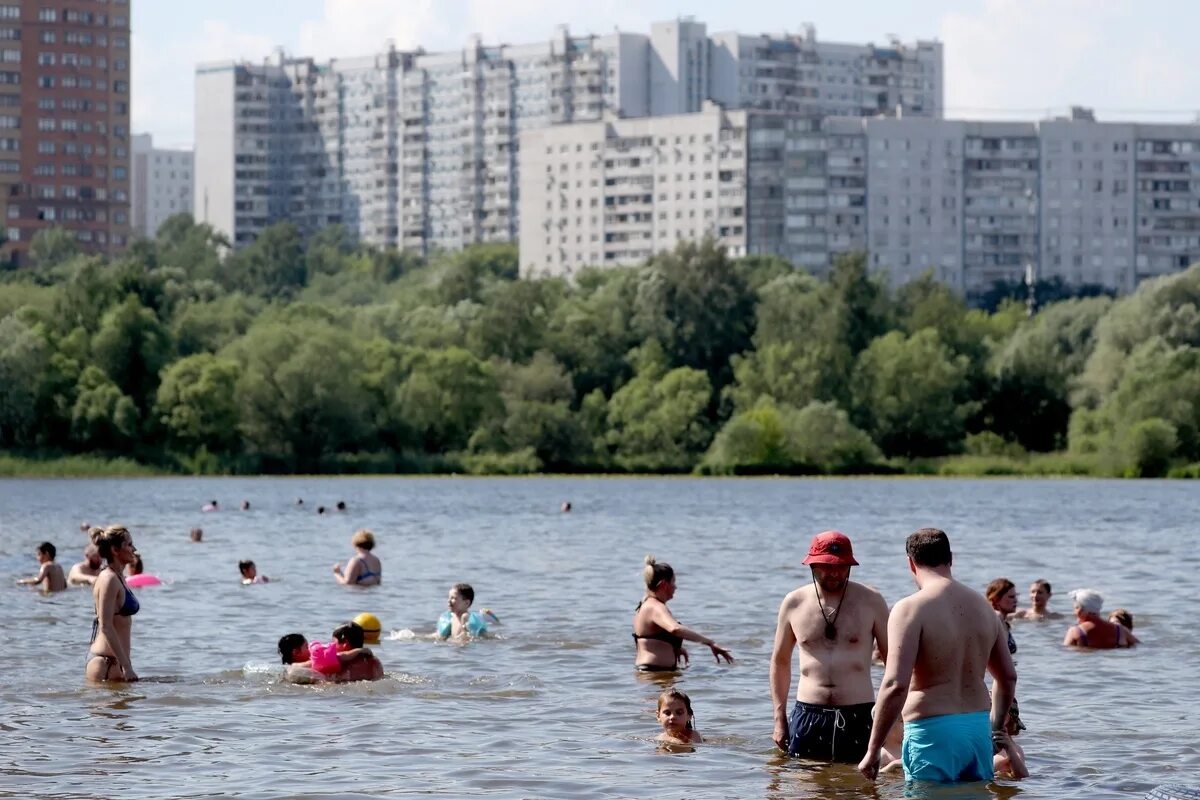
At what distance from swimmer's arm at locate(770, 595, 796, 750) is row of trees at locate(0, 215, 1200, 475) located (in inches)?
3197

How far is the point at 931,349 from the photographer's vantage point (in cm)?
11069

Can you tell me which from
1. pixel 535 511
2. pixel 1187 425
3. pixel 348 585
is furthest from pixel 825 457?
pixel 348 585

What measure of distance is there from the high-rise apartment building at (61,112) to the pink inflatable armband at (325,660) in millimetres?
169968

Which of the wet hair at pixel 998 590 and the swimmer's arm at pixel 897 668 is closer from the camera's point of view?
the swimmer's arm at pixel 897 668

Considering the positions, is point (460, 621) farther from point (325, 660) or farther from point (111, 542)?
point (111, 542)

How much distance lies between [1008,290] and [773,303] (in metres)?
55.2

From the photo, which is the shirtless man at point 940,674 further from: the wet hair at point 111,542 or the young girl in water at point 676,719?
the wet hair at point 111,542

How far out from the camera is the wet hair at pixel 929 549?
42.0 feet

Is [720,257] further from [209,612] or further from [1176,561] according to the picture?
[209,612]

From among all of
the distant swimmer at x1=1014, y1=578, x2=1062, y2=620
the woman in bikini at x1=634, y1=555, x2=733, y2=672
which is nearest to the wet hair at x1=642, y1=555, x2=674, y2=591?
the woman in bikini at x1=634, y1=555, x2=733, y2=672

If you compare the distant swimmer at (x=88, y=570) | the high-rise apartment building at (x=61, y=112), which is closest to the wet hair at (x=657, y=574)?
the distant swimmer at (x=88, y=570)

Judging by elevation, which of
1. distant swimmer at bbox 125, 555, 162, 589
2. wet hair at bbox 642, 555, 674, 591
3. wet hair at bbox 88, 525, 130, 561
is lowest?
distant swimmer at bbox 125, 555, 162, 589

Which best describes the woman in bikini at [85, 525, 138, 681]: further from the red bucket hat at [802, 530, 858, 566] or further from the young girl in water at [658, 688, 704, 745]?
the red bucket hat at [802, 530, 858, 566]

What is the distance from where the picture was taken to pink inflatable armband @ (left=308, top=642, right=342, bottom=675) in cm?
2283
